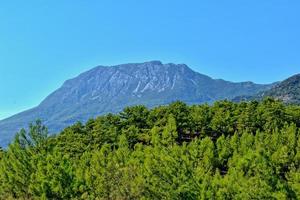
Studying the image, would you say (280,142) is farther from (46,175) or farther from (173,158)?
(46,175)

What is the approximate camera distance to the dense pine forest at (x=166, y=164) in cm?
5272

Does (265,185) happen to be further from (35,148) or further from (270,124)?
(270,124)

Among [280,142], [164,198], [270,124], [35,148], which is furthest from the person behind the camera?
[270,124]

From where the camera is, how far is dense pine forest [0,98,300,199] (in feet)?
173

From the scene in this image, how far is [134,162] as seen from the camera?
6538cm

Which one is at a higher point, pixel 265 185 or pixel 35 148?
pixel 35 148

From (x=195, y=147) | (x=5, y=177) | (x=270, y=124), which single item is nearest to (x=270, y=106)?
(x=270, y=124)

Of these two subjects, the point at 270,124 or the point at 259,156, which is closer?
the point at 259,156

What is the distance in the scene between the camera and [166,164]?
55875mm

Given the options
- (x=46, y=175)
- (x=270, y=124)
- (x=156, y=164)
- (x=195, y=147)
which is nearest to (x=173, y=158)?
(x=156, y=164)

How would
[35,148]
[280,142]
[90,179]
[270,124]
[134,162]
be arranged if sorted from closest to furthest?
[90,179], [134,162], [35,148], [280,142], [270,124]

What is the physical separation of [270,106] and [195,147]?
122ft

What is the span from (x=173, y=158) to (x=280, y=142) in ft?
101

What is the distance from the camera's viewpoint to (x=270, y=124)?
343ft
